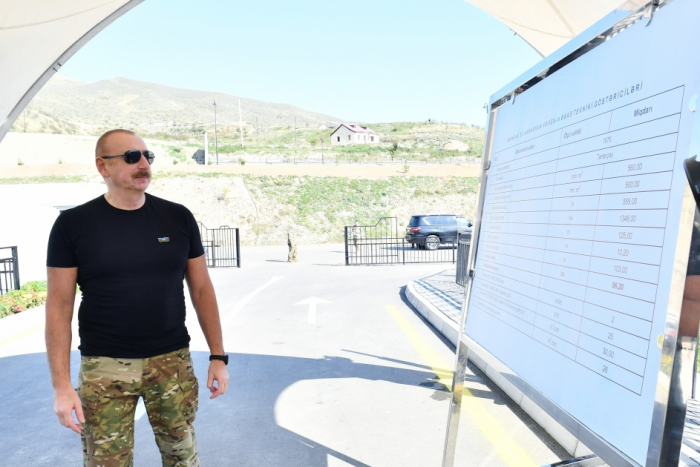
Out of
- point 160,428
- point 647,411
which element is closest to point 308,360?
point 160,428

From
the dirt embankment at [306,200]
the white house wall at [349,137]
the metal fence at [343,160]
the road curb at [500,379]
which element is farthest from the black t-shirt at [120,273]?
the white house wall at [349,137]

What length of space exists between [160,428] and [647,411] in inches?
84.7

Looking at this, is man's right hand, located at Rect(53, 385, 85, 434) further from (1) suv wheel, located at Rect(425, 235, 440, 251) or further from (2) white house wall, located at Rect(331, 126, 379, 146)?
(2) white house wall, located at Rect(331, 126, 379, 146)

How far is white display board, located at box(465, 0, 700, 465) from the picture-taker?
1.51 meters

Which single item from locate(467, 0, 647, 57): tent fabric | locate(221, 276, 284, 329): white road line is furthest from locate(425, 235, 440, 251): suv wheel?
locate(467, 0, 647, 57): tent fabric

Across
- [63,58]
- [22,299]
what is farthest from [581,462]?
[22,299]

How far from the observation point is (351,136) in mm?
101375

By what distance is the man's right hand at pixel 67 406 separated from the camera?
2.31 metres

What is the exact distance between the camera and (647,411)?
1505 millimetres

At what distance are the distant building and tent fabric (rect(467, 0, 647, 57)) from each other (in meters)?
96.5

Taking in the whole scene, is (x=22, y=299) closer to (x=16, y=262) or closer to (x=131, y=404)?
(x=16, y=262)

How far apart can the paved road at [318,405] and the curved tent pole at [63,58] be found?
9.73 ft

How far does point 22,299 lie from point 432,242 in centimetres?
1861

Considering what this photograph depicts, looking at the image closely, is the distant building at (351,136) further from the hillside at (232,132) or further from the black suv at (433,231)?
the black suv at (433,231)
